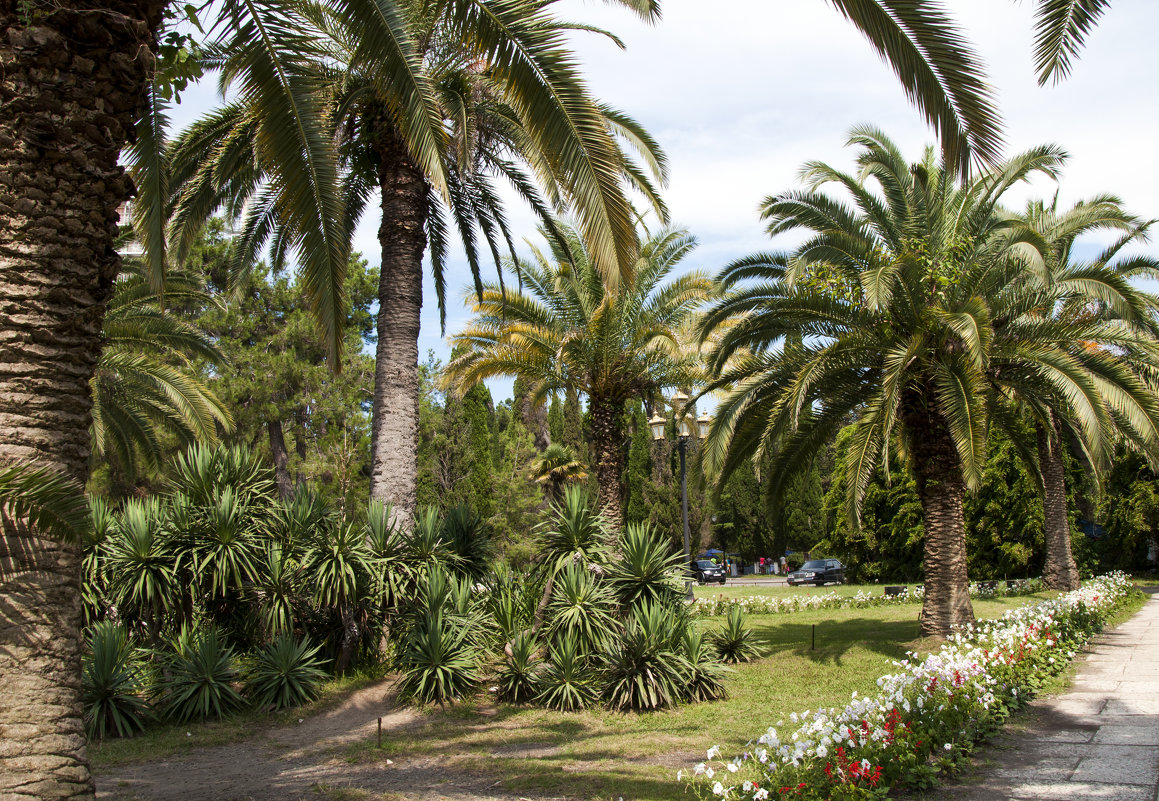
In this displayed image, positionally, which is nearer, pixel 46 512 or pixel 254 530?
pixel 46 512

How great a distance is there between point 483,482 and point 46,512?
28.6 meters

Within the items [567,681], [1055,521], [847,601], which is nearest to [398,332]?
[567,681]

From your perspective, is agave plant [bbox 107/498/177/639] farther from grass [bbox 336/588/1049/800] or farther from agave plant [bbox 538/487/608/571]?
agave plant [bbox 538/487/608/571]

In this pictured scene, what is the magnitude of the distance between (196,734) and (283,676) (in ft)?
3.78

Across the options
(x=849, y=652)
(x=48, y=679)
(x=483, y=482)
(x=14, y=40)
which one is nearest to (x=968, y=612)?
(x=849, y=652)

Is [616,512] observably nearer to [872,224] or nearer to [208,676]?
[872,224]

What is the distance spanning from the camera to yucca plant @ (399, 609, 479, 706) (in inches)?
375

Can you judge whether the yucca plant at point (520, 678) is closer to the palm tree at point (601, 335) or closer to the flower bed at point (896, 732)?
the flower bed at point (896, 732)

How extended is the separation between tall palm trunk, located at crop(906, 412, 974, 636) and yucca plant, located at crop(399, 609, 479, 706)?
23.3 ft

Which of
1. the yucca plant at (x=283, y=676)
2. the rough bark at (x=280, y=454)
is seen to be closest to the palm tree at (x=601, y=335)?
the yucca plant at (x=283, y=676)

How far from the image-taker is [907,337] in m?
12.1

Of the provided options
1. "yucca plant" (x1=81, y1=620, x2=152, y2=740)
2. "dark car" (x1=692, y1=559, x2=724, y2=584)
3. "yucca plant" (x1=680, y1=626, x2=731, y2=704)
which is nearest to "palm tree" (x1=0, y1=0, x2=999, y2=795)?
"yucca plant" (x1=81, y1=620, x2=152, y2=740)

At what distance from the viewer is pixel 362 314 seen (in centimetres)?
3136

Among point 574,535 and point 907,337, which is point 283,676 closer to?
point 574,535
